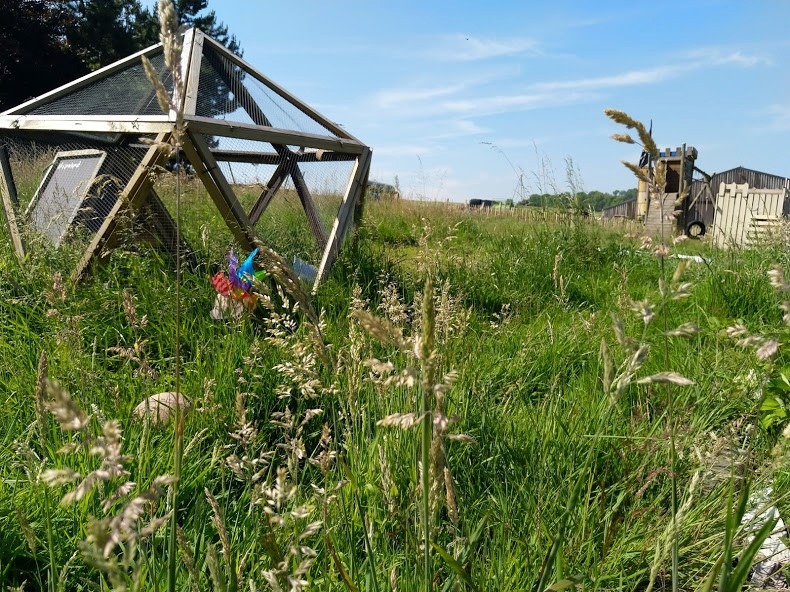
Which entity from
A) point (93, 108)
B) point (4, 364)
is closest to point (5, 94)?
point (93, 108)

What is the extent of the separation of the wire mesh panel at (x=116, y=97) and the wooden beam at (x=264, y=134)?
0.52 meters

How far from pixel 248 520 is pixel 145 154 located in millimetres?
2776

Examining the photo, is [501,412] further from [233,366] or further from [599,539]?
[233,366]

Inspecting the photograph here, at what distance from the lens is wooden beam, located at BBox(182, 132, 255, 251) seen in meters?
3.46

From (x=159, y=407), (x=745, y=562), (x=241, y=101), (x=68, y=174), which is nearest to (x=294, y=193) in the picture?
(x=241, y=101)

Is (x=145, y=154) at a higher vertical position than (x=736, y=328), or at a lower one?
higher

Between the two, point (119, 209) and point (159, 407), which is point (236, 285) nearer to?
point (119, 209)

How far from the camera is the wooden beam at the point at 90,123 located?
3.41 meters

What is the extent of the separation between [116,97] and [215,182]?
4.20 feet

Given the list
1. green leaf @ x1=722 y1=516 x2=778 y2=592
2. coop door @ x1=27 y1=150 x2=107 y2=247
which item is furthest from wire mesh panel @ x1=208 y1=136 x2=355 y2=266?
green leaf @ x1=722 y1=516 x2=778 y2=592

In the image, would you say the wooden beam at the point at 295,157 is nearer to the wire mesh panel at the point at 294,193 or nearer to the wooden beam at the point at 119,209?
the wire mesh panel at the point at 294,193

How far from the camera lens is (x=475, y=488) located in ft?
5.80

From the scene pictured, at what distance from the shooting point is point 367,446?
1.79m

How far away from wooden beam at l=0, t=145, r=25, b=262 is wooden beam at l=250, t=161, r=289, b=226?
4.77ft
